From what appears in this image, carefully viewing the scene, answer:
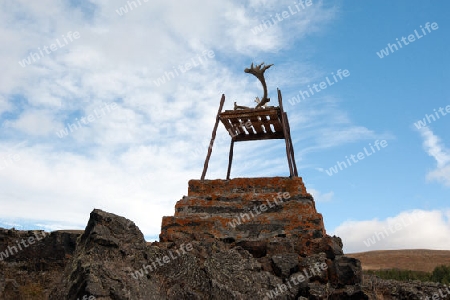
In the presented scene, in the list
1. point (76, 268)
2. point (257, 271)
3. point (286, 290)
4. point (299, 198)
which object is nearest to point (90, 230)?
point (76, 268)

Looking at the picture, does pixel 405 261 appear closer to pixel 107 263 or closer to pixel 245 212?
pixel 245 212

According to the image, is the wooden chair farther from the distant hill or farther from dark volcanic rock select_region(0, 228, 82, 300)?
the distant hill

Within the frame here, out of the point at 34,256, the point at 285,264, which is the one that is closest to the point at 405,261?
the point at 285,264

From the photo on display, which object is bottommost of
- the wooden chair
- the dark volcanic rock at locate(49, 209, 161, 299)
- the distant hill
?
the distant hill

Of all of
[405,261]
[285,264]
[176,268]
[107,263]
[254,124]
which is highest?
[254,124]

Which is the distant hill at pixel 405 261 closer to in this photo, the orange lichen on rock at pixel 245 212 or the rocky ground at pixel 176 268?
the orange lichen on rock at pixel 245 212

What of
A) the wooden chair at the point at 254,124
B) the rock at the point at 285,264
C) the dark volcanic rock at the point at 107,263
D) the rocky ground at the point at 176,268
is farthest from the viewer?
the wooden chair at the point at 254,124

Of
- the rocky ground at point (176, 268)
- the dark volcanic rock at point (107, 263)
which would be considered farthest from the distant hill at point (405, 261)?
the dark volcanic rock at point (107, 263)

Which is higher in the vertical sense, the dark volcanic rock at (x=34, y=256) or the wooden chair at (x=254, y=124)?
the wooden chair at (x=254, y=124)

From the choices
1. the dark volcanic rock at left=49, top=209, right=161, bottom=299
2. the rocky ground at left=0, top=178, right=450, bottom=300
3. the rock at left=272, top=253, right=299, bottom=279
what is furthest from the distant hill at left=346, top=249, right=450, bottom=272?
the dark volcanic rock at left=49, top=209, right=161, bottom=299

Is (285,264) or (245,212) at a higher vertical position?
(245,212)

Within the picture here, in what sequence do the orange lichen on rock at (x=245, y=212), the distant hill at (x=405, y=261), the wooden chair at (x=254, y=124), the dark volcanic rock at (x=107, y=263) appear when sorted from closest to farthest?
the dark volcanic rock at (x=107, y=263) → the orange lichen on rock at (x=245, y=212) → the wooden chair at (x=254, y=124) → the distant hill at (x=405, y=261)

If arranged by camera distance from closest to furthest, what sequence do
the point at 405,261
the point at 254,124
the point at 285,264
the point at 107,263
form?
1. the point at 107,263
2. the point at 285,264
3. the point at 254,124
4. the point at 405,261

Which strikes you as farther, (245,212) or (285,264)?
(245,212)
